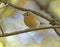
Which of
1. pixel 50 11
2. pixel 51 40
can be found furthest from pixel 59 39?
pixel 50 11

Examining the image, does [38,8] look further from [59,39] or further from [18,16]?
[59,39]

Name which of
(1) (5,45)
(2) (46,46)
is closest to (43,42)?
(2) (46,46)

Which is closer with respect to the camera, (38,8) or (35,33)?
(35,33)

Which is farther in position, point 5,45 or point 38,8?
point 38,8

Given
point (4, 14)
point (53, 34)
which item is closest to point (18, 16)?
point (4, 14)

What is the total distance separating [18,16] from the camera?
69cm

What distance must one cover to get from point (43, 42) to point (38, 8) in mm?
207

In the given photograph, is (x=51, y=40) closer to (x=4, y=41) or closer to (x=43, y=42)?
(x=43, y=42)

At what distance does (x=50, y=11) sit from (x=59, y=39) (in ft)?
0.49

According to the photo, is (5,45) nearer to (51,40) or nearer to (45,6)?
(51,40)

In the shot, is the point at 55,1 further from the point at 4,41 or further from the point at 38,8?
the point at 4,41

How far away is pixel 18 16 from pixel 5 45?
0.17 metres

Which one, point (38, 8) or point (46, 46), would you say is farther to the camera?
point (38, 8)

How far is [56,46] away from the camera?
0.56 m
